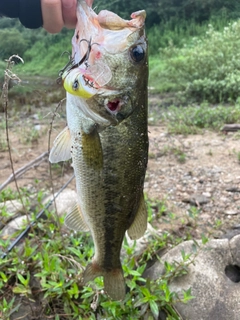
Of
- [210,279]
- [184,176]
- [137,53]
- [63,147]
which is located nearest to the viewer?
[137,53]

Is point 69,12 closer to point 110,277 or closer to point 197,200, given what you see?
point 110,277

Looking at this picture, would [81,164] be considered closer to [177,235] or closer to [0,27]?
[177,235]

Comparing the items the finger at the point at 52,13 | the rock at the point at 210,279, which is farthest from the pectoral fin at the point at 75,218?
the rock at the point at 210,279

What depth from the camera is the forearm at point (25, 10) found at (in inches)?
77.9

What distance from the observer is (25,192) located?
404cm

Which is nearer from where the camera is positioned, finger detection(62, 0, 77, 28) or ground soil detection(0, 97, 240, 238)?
finger detection(62, 0, 77, 28)

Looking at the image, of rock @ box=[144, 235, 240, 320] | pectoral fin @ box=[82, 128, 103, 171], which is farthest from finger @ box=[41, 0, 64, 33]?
rock @ box=[144, 235, 240, 320]

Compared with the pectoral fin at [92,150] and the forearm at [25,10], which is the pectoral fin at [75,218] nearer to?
the pectoral fin at [92,150]

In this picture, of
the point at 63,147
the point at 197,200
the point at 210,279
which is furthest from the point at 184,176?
the point at 63,147

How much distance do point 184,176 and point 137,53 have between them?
3110mm

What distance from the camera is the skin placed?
190 cm

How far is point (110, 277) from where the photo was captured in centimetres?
212

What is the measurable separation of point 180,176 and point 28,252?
215 cm

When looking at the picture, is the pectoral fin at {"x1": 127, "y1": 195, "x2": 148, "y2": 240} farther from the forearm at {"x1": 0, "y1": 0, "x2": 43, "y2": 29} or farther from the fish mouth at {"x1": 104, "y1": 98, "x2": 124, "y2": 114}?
the forearm at {"x1": 0, "y1": 0, "x2": 43, "y2": 29}
